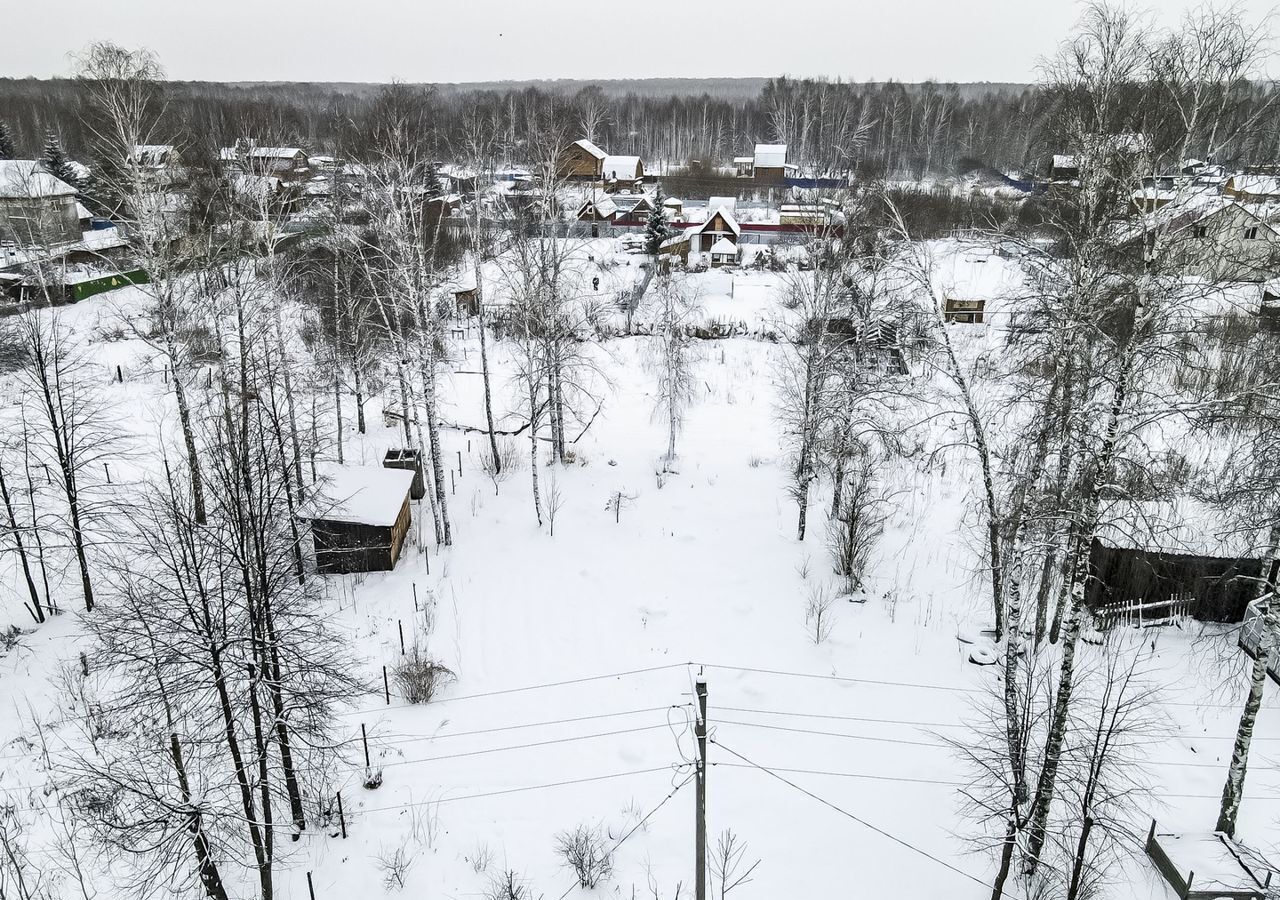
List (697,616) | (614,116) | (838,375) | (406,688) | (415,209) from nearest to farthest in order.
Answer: (406,688) → (697,616) → (415,209) → (838,375) → (614,116)

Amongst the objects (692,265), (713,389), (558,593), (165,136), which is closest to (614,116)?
(692,265)

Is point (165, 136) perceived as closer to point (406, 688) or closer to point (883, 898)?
point (406, 688)

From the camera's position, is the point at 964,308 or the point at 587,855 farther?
the point at 964,308

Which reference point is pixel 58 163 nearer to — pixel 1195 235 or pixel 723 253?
pixel 723 253

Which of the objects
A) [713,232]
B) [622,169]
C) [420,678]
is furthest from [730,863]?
[622,169]

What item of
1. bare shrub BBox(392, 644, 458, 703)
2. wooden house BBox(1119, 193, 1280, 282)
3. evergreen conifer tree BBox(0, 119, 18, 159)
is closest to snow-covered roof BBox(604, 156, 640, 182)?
evergreen conifer tree BBox(0, 119, 18, 159)

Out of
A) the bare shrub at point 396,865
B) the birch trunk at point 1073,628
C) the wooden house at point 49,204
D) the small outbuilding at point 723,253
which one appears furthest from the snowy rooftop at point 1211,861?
the wooden house at point 49,204
